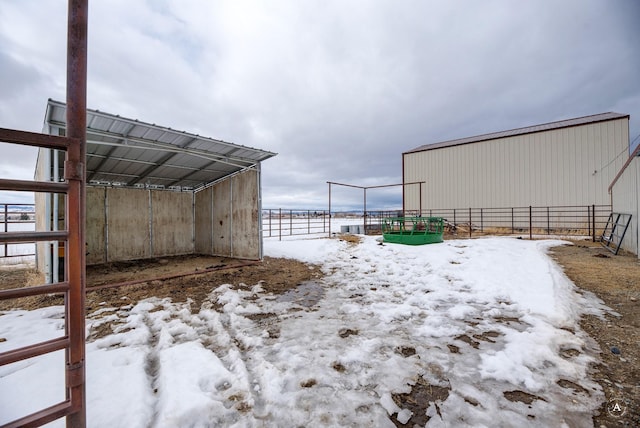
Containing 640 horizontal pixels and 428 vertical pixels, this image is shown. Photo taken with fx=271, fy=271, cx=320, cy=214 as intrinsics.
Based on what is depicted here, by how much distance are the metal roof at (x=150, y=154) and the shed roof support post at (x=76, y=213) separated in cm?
441

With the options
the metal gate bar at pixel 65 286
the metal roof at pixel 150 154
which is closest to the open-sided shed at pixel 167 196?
the metal roof at pixel 150 154

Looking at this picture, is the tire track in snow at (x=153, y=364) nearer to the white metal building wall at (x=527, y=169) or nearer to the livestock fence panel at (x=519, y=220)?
the livestock fence panel at (x=519, y=220)

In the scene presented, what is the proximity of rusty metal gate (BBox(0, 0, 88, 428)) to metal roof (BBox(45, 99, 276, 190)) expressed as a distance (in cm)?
444

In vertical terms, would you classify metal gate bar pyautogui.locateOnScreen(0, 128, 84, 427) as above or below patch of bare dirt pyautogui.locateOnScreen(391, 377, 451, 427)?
above

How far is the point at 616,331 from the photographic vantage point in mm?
3314

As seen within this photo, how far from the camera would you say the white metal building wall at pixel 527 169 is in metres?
14.4

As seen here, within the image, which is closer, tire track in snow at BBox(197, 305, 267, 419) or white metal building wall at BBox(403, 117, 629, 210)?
tire track in snow at BBox(197, 305, 267, 419)

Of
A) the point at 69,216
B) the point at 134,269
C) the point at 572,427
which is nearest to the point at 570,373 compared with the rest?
the point at 572,427

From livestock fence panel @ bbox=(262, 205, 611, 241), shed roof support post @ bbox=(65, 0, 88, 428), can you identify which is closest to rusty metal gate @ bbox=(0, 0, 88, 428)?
shed roof support post @ bbox=(65, 0, 88, 428)

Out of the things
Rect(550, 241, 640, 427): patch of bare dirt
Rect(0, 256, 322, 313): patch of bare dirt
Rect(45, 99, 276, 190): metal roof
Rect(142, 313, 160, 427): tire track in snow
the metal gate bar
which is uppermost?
Rect(45, 99, 276, 190): metal roof

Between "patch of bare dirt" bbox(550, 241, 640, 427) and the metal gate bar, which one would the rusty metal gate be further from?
"patch of bare dirt" bbox(550, 241, 640, 427)

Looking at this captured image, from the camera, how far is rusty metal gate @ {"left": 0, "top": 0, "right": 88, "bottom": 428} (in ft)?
4.52

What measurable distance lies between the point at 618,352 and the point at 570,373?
2.96 ft

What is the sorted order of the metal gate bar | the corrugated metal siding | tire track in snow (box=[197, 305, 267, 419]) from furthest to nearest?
the corrugated metal siding, tire track in snow (box=[197, 305, 267, 419]), the metal gate bar
